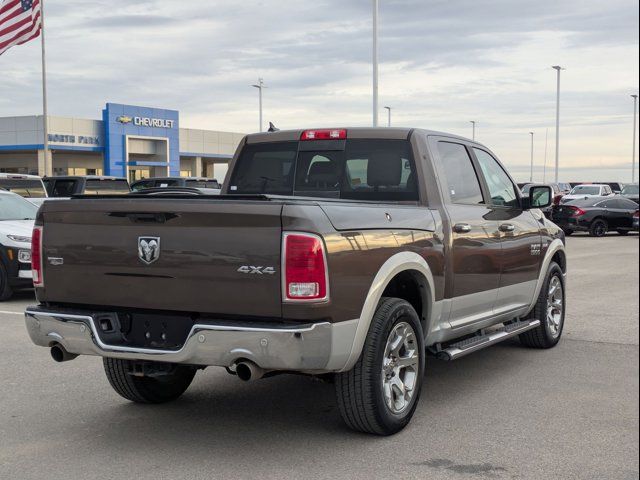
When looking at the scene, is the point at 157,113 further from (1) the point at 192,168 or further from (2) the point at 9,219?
(2) the point at 9,219

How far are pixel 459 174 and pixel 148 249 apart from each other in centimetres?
283

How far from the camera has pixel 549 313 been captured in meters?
7.93

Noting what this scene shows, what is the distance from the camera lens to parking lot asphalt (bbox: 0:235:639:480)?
458cm

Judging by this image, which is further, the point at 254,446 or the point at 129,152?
the point at 129,152

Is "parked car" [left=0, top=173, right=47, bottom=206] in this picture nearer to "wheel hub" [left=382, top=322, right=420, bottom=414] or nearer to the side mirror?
the side mirror

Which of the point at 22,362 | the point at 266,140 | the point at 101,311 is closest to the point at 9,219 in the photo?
the point at 22,362

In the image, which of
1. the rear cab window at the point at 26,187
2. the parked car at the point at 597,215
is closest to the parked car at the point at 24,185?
the rear cab window at the point at 26,187

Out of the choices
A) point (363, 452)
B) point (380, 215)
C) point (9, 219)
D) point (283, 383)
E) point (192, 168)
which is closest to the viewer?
point (363, 452)

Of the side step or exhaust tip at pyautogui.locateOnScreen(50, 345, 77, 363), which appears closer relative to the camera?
exhaust tip at pyautogui.locateOnScreen(50, 345, 77, 363)

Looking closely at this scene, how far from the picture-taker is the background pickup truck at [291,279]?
4.49 metres

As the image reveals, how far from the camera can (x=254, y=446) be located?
197 inches

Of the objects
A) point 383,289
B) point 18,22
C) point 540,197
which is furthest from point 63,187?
point 383,289

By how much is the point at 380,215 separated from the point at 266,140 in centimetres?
194

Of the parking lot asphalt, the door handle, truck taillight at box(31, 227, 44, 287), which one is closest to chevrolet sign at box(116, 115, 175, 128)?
the parking lot asphalt
